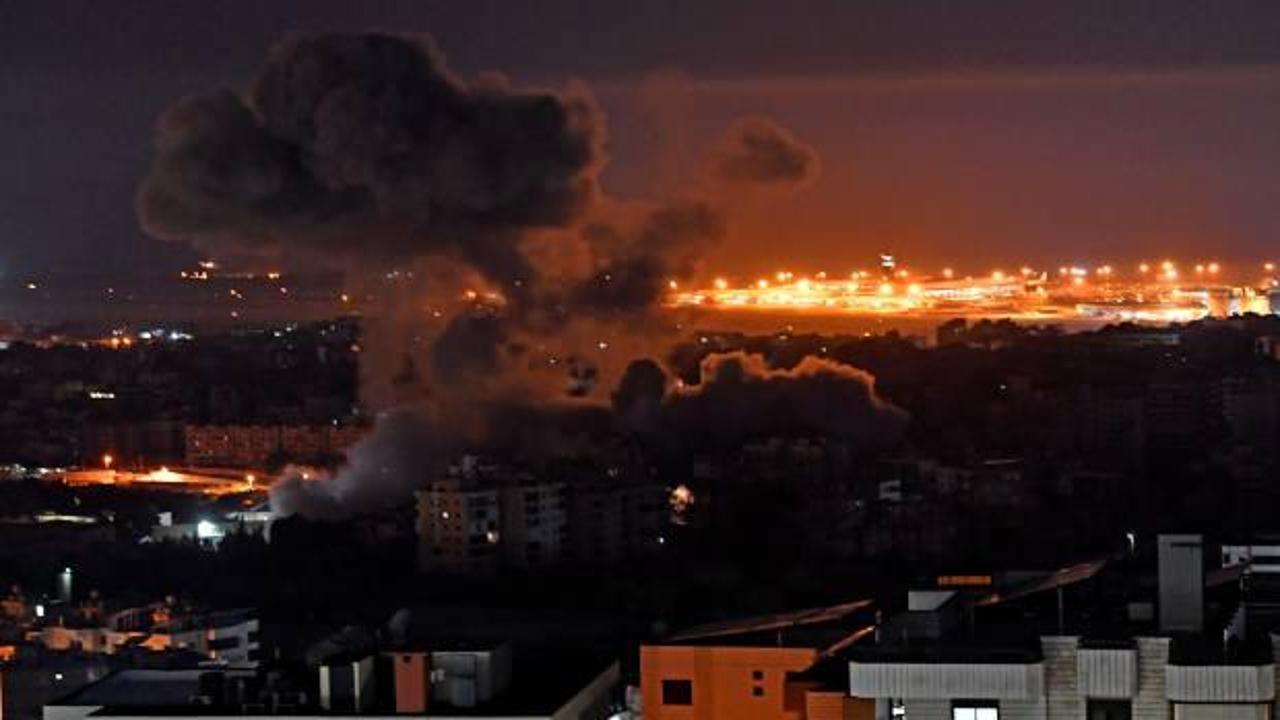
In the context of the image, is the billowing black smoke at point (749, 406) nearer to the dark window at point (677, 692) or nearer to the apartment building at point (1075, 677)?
the dark window at point (677, 692)

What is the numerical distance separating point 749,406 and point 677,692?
29851 millimetres

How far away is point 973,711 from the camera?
822 cm

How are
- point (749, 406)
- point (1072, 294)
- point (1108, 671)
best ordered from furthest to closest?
point (1072, 294), point (749, 406), point (1108, 671)

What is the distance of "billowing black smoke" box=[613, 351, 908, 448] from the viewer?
41125mm

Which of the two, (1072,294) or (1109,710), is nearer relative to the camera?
(1109,710)

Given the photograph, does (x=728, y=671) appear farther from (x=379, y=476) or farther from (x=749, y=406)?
(x=749, y=406)

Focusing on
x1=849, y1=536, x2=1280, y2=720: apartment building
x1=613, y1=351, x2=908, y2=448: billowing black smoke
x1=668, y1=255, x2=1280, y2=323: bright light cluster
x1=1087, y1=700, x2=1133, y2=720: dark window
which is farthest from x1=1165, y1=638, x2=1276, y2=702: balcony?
x1=668, y1=255, x2=1280, y2=323: bright light cluster

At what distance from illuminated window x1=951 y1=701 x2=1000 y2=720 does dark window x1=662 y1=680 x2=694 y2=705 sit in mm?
3376

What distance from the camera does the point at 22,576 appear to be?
32.9 m

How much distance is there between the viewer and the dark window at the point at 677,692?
11586 mm

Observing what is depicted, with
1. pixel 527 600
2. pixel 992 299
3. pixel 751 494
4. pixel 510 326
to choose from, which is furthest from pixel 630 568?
pixel 992 299

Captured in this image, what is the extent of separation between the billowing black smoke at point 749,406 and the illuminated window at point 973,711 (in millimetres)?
32502

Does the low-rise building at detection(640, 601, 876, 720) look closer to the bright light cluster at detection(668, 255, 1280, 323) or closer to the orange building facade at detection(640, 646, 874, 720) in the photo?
the orange building facade at detection(640, 646, 874, 720)

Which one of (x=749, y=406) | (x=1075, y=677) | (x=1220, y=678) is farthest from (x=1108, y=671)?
(x=749, y=406)
